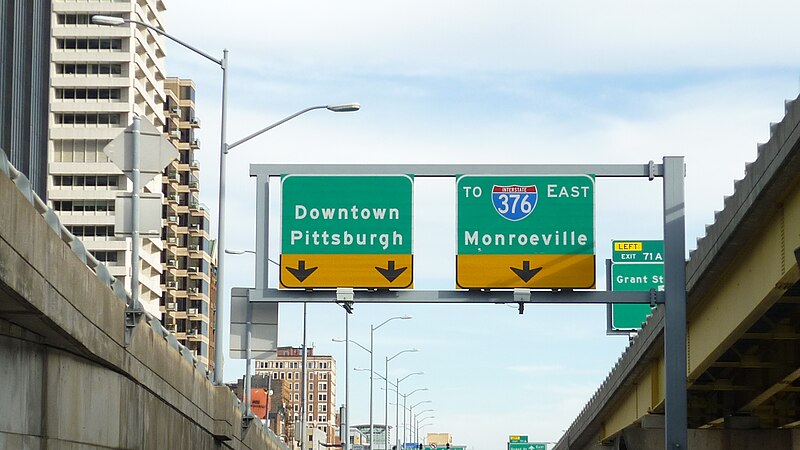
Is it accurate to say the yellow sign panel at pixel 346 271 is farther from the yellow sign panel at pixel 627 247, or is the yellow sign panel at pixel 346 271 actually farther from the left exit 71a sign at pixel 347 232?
the yellow sign panel at pixel 627 247

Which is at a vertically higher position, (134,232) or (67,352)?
(134,232)

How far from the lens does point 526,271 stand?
24.6 meters

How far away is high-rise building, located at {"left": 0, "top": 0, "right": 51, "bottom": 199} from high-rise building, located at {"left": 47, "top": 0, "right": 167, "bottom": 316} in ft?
166

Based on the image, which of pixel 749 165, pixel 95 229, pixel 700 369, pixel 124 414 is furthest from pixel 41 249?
pixel 95 229

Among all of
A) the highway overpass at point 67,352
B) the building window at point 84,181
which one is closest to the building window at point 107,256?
the building window at point 84,181

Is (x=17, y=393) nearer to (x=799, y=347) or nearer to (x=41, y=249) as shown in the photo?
(x=41, y=249)

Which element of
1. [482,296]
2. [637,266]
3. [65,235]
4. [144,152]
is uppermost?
[637,266]

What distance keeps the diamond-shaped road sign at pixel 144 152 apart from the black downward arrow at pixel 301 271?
4134mm

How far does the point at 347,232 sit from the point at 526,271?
299 cm

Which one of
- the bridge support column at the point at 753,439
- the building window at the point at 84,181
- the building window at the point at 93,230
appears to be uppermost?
the building window at the point at 84,181

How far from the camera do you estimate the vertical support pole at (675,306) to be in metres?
24.3

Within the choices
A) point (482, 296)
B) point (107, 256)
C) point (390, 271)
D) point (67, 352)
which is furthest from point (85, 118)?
point (67, 352)

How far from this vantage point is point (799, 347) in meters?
29.5

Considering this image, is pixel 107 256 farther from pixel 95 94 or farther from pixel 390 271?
pixel 390 271
